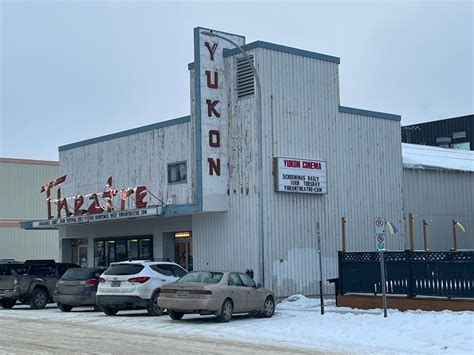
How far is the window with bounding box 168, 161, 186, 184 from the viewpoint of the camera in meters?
29.4

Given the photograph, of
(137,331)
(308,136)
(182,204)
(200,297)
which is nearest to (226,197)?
(182,204)

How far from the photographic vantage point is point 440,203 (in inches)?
1292

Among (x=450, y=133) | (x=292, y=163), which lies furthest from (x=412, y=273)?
(x=450, y=133)

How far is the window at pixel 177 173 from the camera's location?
29.4 meters

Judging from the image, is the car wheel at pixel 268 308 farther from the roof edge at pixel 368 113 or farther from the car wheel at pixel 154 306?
the roof edge at pixel 368 113

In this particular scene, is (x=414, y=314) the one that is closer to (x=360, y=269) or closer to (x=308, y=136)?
(x=360, y=269)

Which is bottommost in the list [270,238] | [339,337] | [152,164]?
[339,337]

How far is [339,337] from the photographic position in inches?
663

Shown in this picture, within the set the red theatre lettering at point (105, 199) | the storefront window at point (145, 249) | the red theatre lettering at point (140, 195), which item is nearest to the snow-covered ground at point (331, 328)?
the red theatre lettering at point (140, 195)

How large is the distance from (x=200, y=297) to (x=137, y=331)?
2.11m

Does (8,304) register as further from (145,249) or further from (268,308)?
(268,308)

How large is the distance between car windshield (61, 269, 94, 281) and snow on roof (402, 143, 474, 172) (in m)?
14.0

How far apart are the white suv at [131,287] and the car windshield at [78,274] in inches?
78.2

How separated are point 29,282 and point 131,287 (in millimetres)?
5914
